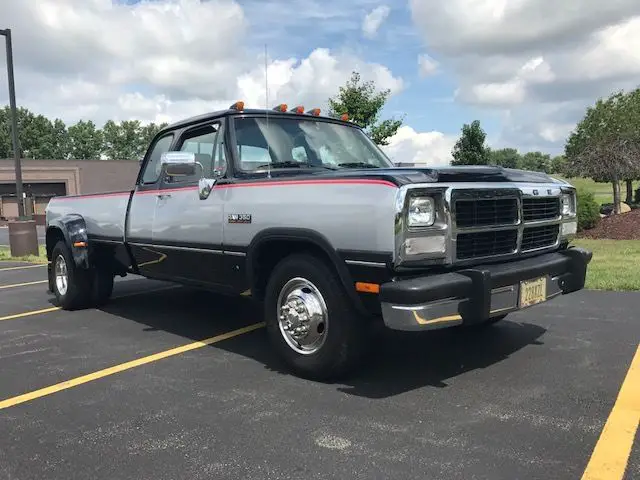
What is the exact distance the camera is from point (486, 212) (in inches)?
154

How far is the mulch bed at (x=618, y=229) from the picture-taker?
1396 centimetres

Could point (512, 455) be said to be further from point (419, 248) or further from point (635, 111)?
point (635, 111)

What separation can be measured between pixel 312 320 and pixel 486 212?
1405 mm

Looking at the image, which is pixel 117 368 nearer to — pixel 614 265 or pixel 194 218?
pixel 194 218

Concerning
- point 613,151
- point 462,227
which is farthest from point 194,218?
point 613,151

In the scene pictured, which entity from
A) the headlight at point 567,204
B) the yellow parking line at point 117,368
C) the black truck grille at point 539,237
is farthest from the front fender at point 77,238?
the headlight at point 567,204

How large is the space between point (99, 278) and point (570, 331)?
17.4ft

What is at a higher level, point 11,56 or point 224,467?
point 11,56

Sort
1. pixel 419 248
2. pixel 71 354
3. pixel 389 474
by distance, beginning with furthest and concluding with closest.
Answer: pixel 71 354 → pixel 419 248 → pixel 389 474

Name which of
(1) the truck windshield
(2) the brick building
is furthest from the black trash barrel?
(2) the brick building

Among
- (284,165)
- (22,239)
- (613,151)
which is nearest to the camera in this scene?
(284,165)

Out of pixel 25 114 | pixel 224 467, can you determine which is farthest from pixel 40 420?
pixel 25 114

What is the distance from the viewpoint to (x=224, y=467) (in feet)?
9.45

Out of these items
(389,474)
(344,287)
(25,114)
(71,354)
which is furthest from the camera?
(25,114)
